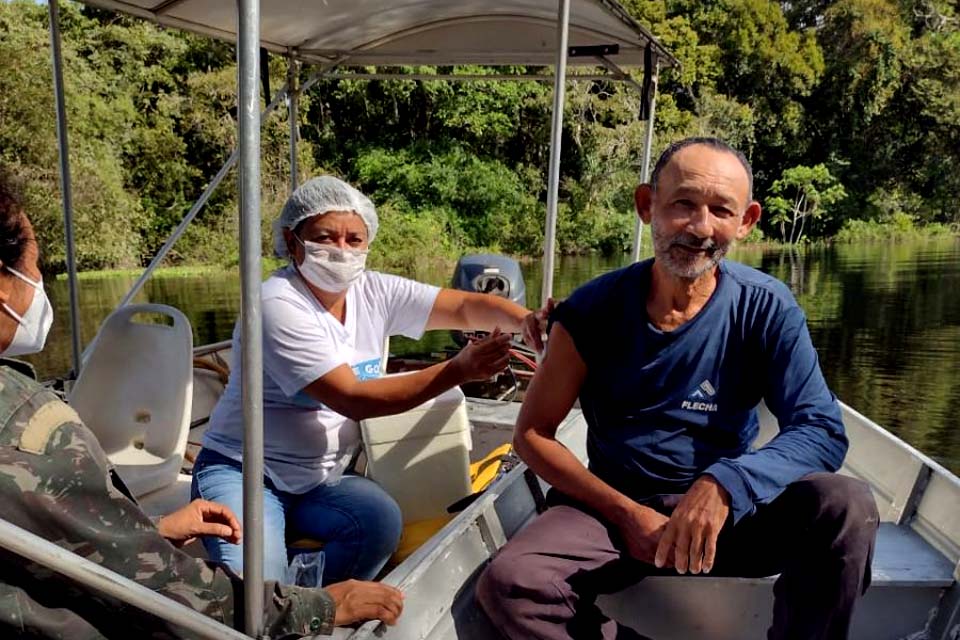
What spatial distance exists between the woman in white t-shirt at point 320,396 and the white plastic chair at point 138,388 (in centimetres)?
86

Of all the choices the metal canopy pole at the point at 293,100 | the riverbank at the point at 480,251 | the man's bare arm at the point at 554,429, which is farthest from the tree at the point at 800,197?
the man's bare arm at the point at 554,429

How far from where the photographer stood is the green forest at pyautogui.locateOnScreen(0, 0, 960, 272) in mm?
18281

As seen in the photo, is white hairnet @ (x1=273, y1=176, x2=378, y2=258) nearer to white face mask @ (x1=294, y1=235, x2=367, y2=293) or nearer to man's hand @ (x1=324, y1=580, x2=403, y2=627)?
white face mask @ (x1=294, y1=235, x2=367, y2=293)

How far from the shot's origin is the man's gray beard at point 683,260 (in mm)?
1885

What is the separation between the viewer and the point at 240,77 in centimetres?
121

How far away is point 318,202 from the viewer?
7.25 ft

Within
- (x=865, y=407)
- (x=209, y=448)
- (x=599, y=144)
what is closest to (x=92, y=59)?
(x=599, y=144)

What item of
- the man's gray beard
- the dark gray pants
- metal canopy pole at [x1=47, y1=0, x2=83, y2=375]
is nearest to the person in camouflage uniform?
the dark gray pants

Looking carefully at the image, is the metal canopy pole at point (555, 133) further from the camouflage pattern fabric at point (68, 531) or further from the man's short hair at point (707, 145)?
the camouflage pattern fabric at point (68, 531)

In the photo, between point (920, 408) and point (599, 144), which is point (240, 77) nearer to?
point (920, 408)

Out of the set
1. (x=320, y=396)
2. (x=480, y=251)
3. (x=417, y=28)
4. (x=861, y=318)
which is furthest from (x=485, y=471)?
(x=480, y=251)

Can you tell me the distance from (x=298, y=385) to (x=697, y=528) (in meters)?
1.00

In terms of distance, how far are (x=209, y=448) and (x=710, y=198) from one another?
1.42m

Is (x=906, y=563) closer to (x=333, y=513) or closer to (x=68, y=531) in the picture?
(x=333, y=513)
